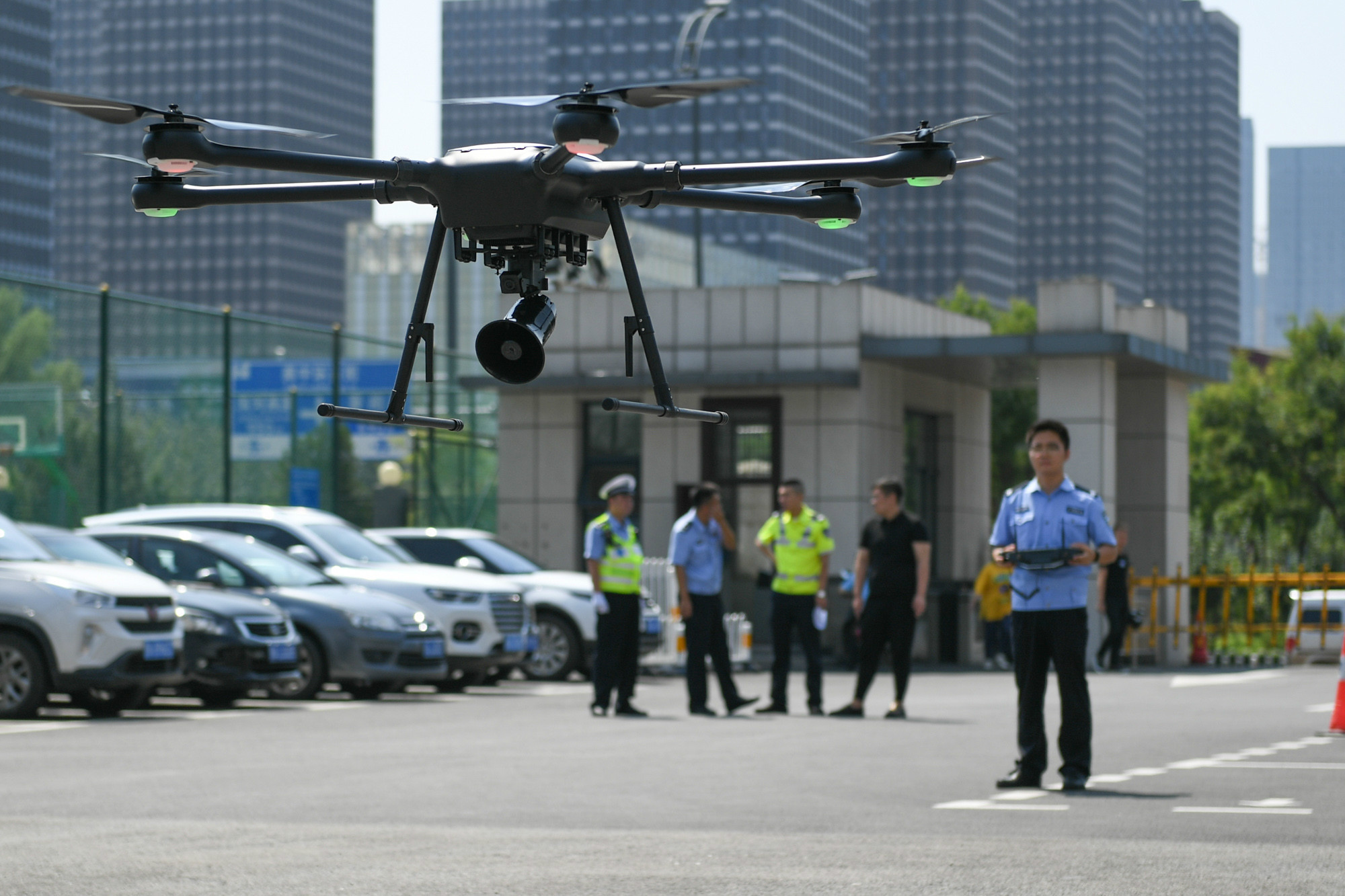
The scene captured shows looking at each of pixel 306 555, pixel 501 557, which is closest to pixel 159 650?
pixel 306 555

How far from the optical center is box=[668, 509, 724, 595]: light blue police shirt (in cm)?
1750

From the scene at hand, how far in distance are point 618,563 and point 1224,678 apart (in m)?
11.2

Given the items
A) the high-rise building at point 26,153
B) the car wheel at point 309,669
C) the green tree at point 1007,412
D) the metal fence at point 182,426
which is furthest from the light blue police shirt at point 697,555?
the high-rise building at point 26,153

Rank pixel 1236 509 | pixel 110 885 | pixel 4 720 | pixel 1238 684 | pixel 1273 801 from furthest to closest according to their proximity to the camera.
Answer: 1. pixel 1236 509
2. pixel 1238 684
3. pixel 4 720
4. pixel 1273 801
5. pixel 110 885

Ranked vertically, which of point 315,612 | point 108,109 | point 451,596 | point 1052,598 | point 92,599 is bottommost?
point 315,612

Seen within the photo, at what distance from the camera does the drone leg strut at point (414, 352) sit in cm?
604

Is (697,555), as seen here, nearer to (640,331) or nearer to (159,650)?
(159,650)

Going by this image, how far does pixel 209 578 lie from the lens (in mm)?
19156

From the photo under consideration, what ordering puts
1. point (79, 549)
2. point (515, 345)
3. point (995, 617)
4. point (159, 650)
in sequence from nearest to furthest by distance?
point (515, 345) < point (159, 650) < point (79, 549) < point (995, 617)

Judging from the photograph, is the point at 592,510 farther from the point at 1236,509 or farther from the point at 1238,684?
the point at 1236,509

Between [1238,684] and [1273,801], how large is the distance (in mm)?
14019

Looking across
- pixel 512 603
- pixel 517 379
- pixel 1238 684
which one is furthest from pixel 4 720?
pixel 1238 684

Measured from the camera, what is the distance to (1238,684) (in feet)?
78.1

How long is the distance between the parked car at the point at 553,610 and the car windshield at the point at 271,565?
2.88 metres
